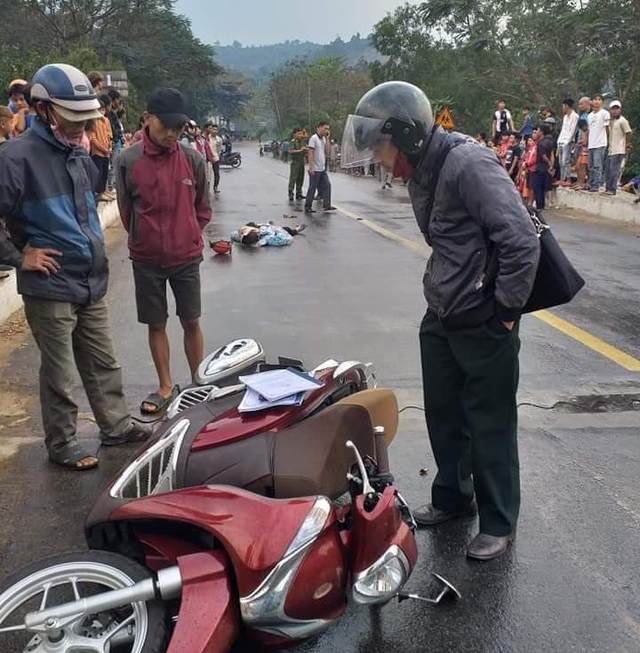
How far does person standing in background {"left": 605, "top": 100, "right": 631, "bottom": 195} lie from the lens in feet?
47.2

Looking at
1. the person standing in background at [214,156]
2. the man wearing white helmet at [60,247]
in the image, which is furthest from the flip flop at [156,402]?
the person standing in background at [214,156]

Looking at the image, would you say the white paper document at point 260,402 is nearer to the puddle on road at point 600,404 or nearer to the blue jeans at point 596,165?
the puddle on road at point 600,404

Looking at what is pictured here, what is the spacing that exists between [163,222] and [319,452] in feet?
8.37

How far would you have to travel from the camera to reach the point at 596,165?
15.4 m

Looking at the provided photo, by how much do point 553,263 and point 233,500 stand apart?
151cm

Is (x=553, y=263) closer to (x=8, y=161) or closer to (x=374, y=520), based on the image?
(x=374, y=520)

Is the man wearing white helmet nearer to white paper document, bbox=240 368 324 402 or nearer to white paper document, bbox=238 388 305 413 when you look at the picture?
white paper document, bbox=240 368 324 402

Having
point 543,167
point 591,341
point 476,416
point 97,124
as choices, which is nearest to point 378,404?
point 476,416

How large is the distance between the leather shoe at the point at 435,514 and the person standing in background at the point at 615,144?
505 inches

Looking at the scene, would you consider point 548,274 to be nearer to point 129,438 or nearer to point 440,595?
point 440,595

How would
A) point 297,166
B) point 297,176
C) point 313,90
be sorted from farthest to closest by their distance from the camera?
point 313,90
point 297,176
point 297,166

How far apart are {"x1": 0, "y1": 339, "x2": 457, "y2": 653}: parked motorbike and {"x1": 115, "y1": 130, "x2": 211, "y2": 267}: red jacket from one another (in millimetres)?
2200

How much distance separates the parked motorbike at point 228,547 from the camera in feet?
7.16

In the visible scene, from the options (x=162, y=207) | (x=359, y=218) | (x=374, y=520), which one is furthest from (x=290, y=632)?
(x=359, y=218)
